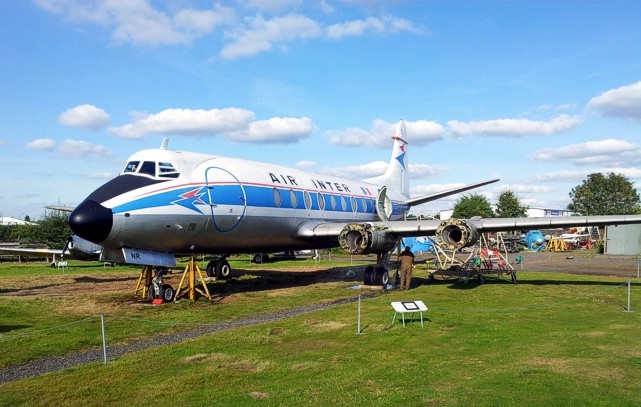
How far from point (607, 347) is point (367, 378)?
552cm

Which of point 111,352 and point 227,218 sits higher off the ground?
point 227,218

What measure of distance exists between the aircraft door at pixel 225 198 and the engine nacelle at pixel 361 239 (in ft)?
13.8

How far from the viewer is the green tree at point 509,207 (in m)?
90.2

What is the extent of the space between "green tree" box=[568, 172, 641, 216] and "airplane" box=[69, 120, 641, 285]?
82.3 metres

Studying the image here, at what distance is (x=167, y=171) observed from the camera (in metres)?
16.3

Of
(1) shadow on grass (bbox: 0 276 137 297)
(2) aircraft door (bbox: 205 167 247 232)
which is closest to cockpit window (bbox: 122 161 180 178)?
(2) aircraft door (bbox: 205 167 247 232)

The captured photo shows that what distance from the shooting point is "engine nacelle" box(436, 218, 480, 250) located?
721 inches

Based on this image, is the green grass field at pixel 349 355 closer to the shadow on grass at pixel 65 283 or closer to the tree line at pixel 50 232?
the shadow on grass at pixel 65 283

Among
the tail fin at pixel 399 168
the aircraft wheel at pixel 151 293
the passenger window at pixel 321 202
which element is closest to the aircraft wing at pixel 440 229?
the passenger window at pixel 321 202

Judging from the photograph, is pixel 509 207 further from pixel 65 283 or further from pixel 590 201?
pixel 65 283

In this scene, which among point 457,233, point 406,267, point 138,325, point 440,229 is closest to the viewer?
point 138,325

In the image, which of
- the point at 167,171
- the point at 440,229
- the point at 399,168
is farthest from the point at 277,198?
the point at 399,168

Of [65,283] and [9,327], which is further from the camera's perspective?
[65,283]

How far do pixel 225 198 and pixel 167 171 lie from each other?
7.24ft
